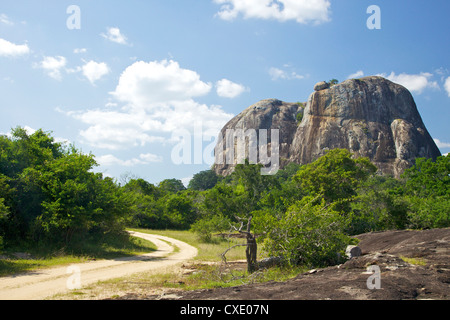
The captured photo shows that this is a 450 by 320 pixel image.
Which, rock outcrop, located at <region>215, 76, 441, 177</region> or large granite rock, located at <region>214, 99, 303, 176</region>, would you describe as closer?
rock outcrop, located at <region>215, 76, 441, 177</region>

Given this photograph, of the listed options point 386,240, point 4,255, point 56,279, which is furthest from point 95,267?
point 386,240

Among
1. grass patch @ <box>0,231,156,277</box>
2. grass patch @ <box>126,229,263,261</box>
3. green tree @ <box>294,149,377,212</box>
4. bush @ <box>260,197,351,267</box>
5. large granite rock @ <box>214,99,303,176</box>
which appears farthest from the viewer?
large granite rock @ <box>214,99,303,176</box>

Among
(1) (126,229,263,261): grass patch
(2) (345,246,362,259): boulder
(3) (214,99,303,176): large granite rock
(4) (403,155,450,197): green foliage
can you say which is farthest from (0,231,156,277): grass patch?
(3) (214,99,303,176): large granite rock

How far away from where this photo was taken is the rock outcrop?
8244cm

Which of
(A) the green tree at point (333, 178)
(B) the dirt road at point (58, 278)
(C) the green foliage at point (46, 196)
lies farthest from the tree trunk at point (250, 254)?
(A) the green tree at point (333, 178)

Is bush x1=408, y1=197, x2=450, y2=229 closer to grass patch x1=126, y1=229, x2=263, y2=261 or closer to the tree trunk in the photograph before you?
grass patch x1=126, y1=229, x2=263, y2=261

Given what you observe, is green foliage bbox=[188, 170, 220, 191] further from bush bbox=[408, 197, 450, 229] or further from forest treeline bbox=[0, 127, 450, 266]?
bush bbox=[408, 197, 450, 229]

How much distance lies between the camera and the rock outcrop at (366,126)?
270 feet

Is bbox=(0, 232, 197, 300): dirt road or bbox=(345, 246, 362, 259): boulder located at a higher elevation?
bbox=(345, 246, 362, 259): boulder

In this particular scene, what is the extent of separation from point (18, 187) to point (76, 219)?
3.19 m

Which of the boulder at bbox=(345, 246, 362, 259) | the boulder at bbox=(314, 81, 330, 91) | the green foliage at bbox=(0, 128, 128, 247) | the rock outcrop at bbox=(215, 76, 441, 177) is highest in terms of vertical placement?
the boulder at bbox=(314, 81, 330, 91)

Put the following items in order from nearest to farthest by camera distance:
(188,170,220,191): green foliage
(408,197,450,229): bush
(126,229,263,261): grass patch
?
(126,229,263,261): grass patch, (408,197,450,229): bush, (188,170,220,191): green foliage

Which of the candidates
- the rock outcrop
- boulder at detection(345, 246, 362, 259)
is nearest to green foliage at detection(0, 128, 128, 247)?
boulder at detection(345, 246, 362, 259)

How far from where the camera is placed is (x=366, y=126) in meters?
86.9
